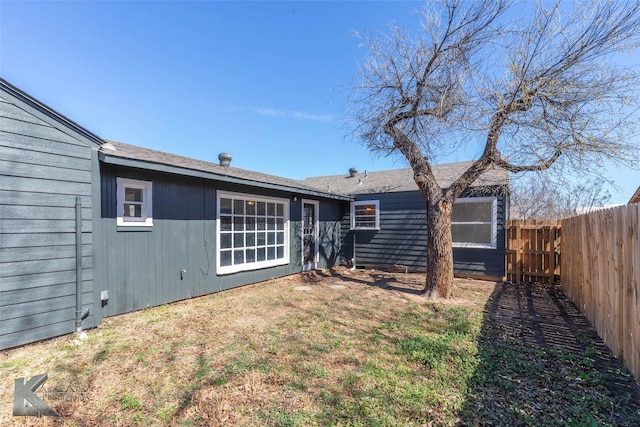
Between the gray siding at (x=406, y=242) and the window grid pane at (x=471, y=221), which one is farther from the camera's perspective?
the window grid pane at (x=471, y=221)

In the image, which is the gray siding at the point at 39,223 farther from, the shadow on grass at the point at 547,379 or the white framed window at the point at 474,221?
the white framed window at the point at 474,221

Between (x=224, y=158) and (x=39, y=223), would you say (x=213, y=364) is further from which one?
(x=224, y=158)

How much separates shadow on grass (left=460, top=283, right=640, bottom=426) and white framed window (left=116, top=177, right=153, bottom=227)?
206 inches

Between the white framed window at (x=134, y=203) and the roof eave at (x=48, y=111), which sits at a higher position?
the roof eave at (x=48, y=111)

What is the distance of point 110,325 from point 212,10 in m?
7.94

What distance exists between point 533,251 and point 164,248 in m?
9.26

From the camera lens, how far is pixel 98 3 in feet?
17.1

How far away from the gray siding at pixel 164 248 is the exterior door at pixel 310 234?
7.49 ft

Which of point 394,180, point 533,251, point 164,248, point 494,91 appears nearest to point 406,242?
point 394,180

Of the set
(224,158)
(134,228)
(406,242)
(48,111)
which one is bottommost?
(406,242)

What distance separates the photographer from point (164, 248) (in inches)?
201

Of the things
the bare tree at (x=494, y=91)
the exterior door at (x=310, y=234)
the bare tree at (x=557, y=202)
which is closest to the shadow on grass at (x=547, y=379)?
the bare tree at (x=494, y=91)

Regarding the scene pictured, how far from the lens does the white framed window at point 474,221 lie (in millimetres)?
7906

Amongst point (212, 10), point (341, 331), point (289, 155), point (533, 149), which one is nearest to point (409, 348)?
point (341, 331)
